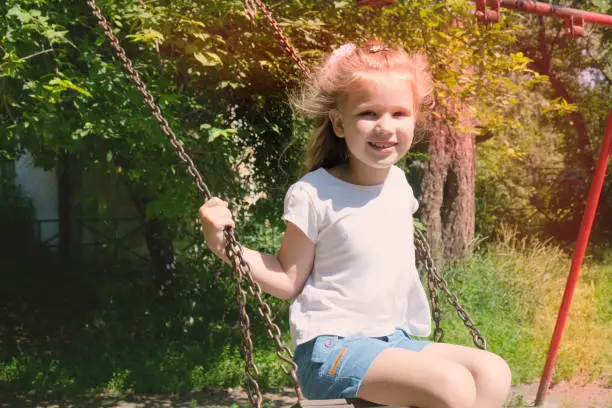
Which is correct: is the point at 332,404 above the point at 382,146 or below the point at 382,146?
below

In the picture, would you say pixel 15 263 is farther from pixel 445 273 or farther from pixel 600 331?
pixel 600 331

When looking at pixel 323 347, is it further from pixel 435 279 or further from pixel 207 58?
pixel 207 58

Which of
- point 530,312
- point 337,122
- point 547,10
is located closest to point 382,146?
point 337,122

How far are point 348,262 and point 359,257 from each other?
3 centimetres

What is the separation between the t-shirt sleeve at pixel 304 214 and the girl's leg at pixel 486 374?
1.49 ft

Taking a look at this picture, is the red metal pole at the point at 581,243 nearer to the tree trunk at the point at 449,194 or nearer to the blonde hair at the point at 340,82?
the tree trunk at the point at 449,194

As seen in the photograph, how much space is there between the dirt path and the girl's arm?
10.9 ft

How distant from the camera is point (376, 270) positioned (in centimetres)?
208

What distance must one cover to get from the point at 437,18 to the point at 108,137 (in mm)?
2202

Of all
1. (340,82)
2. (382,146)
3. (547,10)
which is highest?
(547,10)

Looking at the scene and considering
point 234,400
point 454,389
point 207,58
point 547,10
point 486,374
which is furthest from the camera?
point 234,400

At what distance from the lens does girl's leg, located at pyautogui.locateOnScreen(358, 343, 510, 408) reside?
1.82 m

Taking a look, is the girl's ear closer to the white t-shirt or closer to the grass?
the white t-shirt

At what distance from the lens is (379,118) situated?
212 cm
